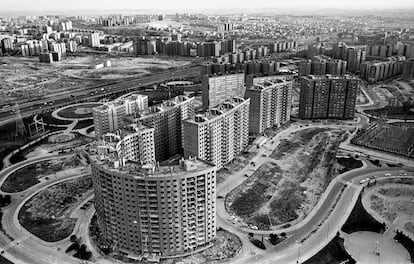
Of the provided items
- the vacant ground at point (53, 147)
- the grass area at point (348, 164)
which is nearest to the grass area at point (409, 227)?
the grass area at point (348, 164)

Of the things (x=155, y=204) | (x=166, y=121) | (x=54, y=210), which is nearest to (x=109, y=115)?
(x=166, y=121)

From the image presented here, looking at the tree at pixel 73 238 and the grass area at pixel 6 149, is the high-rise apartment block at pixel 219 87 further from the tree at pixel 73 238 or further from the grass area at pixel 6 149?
the tree at pixel 73 238

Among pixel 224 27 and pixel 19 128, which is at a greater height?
pixel 224 27

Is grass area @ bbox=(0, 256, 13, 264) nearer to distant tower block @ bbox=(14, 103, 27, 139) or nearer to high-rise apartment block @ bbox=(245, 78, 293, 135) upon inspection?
distant tower block @ bbox=(14, 103, 27, 139)

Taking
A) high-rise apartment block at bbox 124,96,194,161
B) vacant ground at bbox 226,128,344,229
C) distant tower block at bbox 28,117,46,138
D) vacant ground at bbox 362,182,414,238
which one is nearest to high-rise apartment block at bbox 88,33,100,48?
distant tower block at bbox 28,117,46,138

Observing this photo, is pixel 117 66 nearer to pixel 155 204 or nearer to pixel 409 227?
pixel 155 204

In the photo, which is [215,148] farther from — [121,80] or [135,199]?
[121,80]
